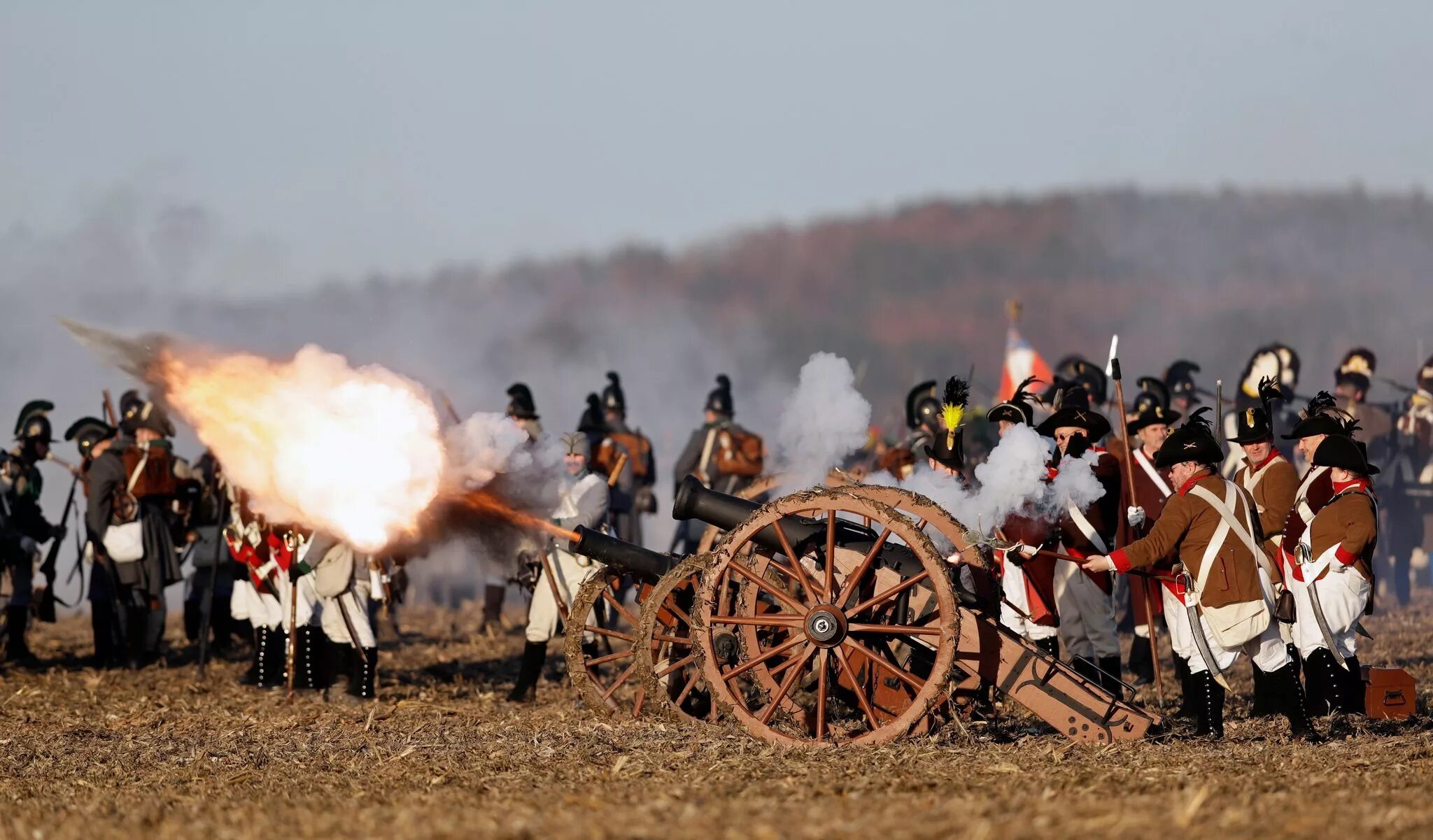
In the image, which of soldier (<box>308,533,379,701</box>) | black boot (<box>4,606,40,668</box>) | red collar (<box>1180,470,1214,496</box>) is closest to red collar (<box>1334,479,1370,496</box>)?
red collar (<box>1180,470,1214,496</box>)

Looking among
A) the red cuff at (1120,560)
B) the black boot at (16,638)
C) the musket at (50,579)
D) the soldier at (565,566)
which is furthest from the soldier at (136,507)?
the red cuff at (1120,560)

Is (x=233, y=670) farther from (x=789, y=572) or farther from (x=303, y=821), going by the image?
(x=303, y=821)

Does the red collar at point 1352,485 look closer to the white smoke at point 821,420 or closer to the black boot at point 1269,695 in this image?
the black boot at point 1269,695

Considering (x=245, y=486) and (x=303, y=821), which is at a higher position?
(x=245, y=486)

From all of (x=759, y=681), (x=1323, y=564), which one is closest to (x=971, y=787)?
(x=759, y=681)

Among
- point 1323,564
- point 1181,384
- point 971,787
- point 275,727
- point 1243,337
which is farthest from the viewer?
point 1243,337

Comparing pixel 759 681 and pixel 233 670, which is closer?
pixel 759 681

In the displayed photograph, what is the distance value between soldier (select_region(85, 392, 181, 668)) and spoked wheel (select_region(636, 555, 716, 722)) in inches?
215

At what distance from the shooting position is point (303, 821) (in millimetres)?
6195

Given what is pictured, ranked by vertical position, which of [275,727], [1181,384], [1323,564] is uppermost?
[1181,384]

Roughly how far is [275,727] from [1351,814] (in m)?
6.58

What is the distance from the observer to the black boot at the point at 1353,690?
9.23 m

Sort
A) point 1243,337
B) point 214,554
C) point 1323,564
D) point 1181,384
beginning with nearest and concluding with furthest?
1. point 1323,564
2. point 214,554
3. point 1181,384
4. point 1243,337

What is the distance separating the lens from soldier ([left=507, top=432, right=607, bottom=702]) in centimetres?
1144
